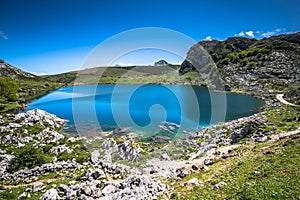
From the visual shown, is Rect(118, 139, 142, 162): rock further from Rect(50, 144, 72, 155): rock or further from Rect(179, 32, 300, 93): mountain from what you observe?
Rect(179, 32, 300, 93): mountain

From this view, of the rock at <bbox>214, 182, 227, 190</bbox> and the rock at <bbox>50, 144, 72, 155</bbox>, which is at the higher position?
the rock at <bbox>214, 182, 227, 190</bbox>

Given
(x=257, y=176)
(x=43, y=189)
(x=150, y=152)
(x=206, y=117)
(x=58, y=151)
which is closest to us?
(x=257, y=176)

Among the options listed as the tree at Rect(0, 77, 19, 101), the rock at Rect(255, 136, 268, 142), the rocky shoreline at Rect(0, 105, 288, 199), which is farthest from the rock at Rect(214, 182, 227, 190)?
the tree at Rect(0, 77, 19, 101)

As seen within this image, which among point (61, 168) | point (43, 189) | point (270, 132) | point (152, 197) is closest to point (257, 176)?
point (152, 197)

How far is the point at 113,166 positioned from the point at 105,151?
18.7ft

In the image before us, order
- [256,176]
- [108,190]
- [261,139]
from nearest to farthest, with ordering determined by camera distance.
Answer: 1. [256,176]
2. [108,190]
3. [261,139]

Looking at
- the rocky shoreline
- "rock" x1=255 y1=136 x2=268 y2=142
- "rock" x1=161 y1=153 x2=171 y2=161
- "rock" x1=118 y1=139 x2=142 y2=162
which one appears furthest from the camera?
"rock" x1=161 y1=153 x2=171 y2=161

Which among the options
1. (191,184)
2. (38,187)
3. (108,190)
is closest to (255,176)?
(191,184)

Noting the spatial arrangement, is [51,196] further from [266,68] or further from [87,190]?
[266,68]

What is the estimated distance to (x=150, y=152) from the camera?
92.0ft

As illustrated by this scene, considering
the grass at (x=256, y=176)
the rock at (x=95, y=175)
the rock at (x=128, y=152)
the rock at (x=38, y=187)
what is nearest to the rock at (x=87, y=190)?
the rock at (x=95, y=175)

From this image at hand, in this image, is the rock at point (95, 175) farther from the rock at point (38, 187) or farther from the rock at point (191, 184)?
the rock at point (191, 184)

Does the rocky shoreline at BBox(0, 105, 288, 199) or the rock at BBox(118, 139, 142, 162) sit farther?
the rock at BBox(118, 139, 142, 162)

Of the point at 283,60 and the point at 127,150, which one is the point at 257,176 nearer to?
the point at 127,150
